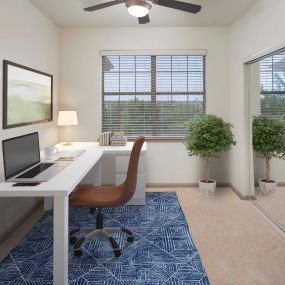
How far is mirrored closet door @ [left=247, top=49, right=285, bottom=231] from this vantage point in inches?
134

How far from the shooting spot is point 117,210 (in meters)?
3.59

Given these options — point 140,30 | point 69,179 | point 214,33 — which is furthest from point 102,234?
point 214,33

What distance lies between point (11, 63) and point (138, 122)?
Result: 2187 mm

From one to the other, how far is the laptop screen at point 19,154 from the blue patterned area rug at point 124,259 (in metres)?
0.76

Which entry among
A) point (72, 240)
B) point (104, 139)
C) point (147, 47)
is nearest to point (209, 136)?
point (104, 139)

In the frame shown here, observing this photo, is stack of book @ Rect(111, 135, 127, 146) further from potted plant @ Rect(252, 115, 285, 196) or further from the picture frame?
potted plant @ Rect(252, 115, 285, 196)

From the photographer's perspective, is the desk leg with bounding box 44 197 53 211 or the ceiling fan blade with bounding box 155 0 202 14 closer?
the ceiling fan blade with bounding box 155 0 202 14

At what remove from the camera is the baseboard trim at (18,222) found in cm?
275

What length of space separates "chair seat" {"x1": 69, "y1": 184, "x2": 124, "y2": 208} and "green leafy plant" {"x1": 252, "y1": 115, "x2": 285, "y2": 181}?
6.96 ft

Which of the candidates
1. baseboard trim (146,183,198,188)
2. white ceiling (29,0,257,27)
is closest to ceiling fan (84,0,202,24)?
white ceiling (29,0,257,27)

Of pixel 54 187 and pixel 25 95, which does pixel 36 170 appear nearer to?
pixel 54 187

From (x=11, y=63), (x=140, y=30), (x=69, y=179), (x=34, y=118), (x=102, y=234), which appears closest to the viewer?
(x=69, y=179)

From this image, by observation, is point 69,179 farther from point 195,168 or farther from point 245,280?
point 195,168

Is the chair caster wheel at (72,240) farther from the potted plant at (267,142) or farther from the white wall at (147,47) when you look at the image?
the potted plant at (267,142)
